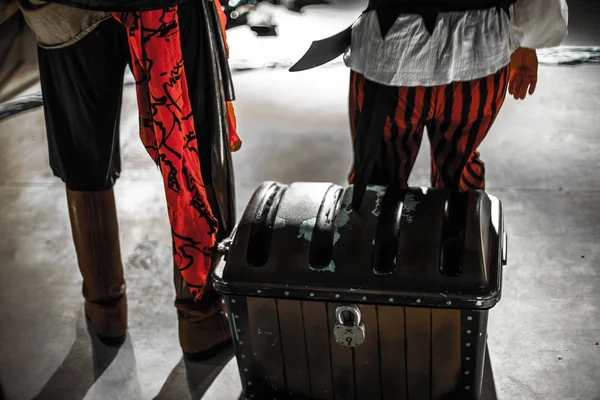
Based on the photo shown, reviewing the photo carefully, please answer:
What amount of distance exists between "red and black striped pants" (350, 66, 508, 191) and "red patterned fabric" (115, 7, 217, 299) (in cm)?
45

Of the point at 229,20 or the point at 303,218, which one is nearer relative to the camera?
the point at 303,218

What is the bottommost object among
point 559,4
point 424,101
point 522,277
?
point 522,277

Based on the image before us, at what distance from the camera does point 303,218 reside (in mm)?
1865

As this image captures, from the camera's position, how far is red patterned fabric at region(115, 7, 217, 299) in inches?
74.0

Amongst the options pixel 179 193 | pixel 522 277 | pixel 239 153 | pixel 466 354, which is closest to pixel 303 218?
pixel 179 193

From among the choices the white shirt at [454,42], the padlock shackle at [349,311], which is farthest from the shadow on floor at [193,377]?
the white shirt at [454,42]

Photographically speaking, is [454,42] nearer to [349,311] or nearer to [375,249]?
[375,249]

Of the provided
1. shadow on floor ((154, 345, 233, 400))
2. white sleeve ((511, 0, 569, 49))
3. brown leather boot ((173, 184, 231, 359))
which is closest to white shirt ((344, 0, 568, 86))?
white sleeve ((511, 0, 569, 49))

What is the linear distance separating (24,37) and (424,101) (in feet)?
12.1

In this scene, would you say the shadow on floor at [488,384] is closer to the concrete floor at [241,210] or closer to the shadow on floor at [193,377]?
the concrete floor at [241,210]

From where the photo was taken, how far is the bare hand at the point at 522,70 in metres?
1.99

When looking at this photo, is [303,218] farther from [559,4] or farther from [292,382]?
[559,4]

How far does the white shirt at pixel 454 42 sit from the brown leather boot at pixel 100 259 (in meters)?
0.91

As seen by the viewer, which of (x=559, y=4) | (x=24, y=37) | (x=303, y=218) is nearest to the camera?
(x=559, y=4)
